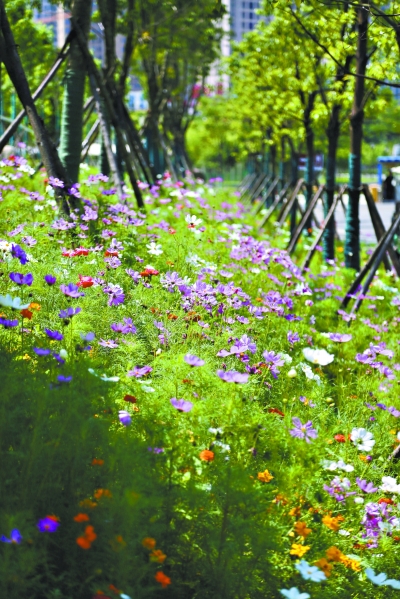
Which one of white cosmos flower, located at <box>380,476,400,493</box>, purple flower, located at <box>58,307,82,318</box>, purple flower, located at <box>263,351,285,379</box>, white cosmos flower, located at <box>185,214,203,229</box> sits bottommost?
white cosmos flower, located at <box>380,476,400,493</box>

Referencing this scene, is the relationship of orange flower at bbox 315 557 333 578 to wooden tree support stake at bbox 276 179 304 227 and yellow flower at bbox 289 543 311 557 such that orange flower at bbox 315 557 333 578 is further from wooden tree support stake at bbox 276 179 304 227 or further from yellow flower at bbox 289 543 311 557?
wooden tree support stake at bbox 276 179 304 227

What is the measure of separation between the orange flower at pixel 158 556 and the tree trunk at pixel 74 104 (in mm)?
6803

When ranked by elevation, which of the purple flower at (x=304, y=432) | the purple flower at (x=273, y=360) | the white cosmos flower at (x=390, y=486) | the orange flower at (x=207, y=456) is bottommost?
the white cosmos flower at (x=390, y=486)

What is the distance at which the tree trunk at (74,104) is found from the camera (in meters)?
9.09

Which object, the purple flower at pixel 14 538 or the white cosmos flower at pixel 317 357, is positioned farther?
the white cosmos flower at pixel 317 357

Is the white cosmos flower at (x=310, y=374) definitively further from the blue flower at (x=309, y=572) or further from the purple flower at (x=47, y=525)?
the purple flower at (x=47, y=525)

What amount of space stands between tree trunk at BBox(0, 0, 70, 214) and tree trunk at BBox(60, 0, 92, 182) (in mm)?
1114

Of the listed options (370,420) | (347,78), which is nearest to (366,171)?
(347,78)

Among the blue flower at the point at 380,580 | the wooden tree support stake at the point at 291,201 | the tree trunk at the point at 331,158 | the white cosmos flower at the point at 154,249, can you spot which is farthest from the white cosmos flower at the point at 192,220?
the wooden tree support stake at the point at 291,201

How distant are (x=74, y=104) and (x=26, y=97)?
4.26ft

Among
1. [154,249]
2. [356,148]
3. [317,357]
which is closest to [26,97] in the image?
[154,249]

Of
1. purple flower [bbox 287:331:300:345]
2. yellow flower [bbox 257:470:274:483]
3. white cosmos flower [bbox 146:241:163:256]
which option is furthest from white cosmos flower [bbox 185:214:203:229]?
yellow flower [bbox 257:470:274:483]

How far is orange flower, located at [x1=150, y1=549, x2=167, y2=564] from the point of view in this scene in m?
2.67

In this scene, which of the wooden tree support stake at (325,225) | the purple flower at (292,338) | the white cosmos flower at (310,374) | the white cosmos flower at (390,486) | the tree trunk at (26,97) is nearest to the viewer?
the white cosmos flower at (390,486)
